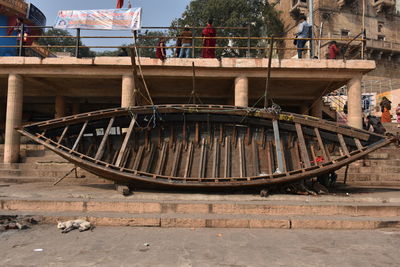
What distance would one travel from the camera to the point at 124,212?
18.4 ft

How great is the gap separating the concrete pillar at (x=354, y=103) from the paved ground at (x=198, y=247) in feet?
20.4

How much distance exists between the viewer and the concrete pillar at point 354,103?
10227mm

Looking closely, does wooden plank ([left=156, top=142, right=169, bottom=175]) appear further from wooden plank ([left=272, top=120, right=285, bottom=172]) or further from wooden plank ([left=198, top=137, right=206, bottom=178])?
wooden plank ([left=272, top=120, right=285, bottom=172])

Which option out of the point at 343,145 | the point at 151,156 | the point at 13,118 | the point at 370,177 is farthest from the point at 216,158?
the point at 13,118

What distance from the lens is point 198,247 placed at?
159 inches

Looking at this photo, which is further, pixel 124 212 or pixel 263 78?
pixel 263 78

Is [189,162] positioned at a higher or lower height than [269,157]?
lower

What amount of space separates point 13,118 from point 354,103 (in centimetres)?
1289

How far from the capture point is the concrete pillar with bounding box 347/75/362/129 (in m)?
10.2

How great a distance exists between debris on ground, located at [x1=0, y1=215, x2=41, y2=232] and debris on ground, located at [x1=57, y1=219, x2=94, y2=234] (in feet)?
1.89

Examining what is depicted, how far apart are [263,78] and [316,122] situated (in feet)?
13.6

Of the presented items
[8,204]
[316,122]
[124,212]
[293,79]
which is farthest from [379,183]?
[8,204]

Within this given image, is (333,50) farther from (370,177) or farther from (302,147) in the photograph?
(302,147)

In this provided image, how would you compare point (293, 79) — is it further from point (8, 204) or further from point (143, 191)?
point (8, 204)
